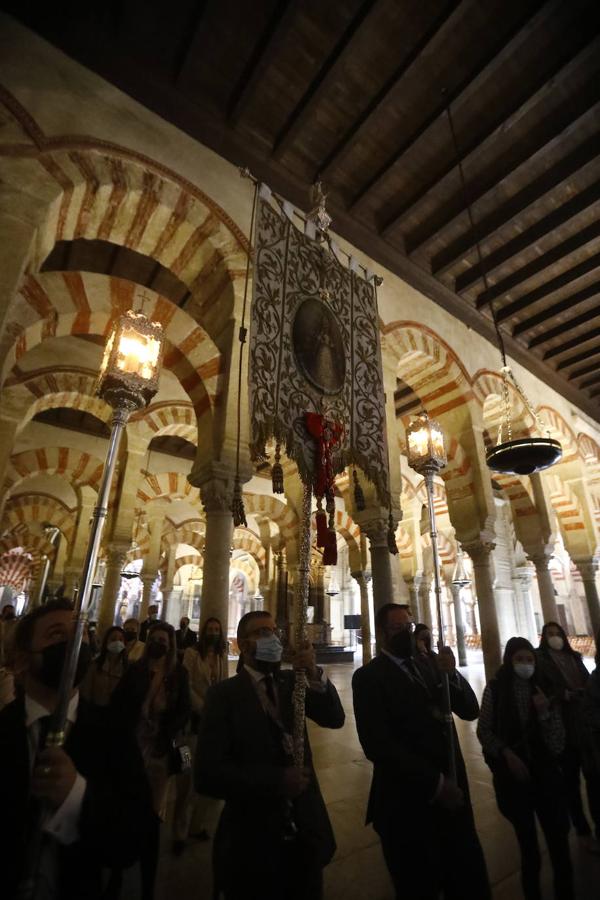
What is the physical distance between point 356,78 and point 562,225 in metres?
3.23

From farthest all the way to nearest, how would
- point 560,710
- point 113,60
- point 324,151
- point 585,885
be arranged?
point 324,151 < point 113,60 < point 560,710 < point 585,885

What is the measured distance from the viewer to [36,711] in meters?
1.14

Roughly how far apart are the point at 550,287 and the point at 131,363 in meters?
6.49

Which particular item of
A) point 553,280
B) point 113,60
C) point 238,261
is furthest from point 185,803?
point 553,280

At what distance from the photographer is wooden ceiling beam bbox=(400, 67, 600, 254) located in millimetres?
4492

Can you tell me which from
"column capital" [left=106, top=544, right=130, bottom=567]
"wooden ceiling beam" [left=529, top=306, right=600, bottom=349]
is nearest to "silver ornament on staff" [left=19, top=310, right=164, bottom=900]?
"column capital" [left=106, top=544, right=130, bottom=567]

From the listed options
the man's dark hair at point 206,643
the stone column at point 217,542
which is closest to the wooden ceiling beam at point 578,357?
the stone column at point 217,542

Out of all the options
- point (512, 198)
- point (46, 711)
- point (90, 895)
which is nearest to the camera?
point (90, 895)

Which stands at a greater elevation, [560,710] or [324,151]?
[324,151]

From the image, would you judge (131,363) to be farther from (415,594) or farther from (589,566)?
(415,594)

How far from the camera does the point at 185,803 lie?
2.25 meters

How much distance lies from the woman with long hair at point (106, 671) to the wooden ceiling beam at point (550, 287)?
709 cm

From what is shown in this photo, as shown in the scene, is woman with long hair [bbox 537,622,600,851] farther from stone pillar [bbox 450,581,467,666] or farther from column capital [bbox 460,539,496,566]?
stone pillar [bbox 450,581,467,666]

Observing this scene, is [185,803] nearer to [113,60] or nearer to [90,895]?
[90,895]
